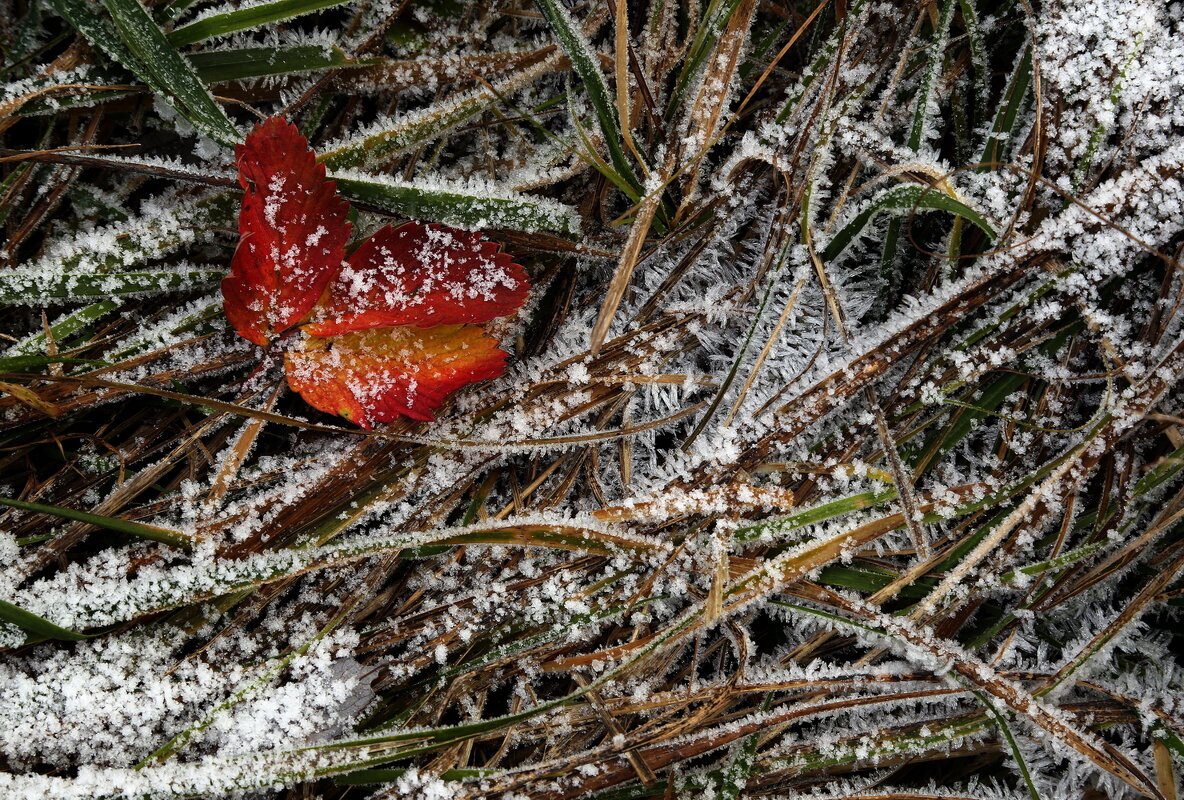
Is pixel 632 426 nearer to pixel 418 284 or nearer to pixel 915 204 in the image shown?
pixel 418 284

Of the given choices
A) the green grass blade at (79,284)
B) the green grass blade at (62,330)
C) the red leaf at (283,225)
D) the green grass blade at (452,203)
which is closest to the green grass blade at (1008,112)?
the green grass blade at (452,203)

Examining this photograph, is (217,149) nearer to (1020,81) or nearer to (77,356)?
(77,356)

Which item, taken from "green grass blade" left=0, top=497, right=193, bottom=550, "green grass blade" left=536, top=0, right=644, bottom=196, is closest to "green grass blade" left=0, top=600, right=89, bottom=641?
"green grass blade" left=0, top=497, right=193, bottom=550

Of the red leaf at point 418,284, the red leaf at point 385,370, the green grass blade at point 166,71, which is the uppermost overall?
the green grass blade at point 166,71

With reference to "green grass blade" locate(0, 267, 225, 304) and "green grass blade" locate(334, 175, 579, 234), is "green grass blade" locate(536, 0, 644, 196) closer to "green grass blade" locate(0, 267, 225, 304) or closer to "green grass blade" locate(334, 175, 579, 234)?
"green grass blade" locate(334, 175, 579, 234)

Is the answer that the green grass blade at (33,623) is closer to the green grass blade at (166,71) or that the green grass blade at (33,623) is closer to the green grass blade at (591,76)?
the green grass blade at (166,71)

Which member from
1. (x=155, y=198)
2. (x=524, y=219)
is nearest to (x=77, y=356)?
(x=155, y=198)
